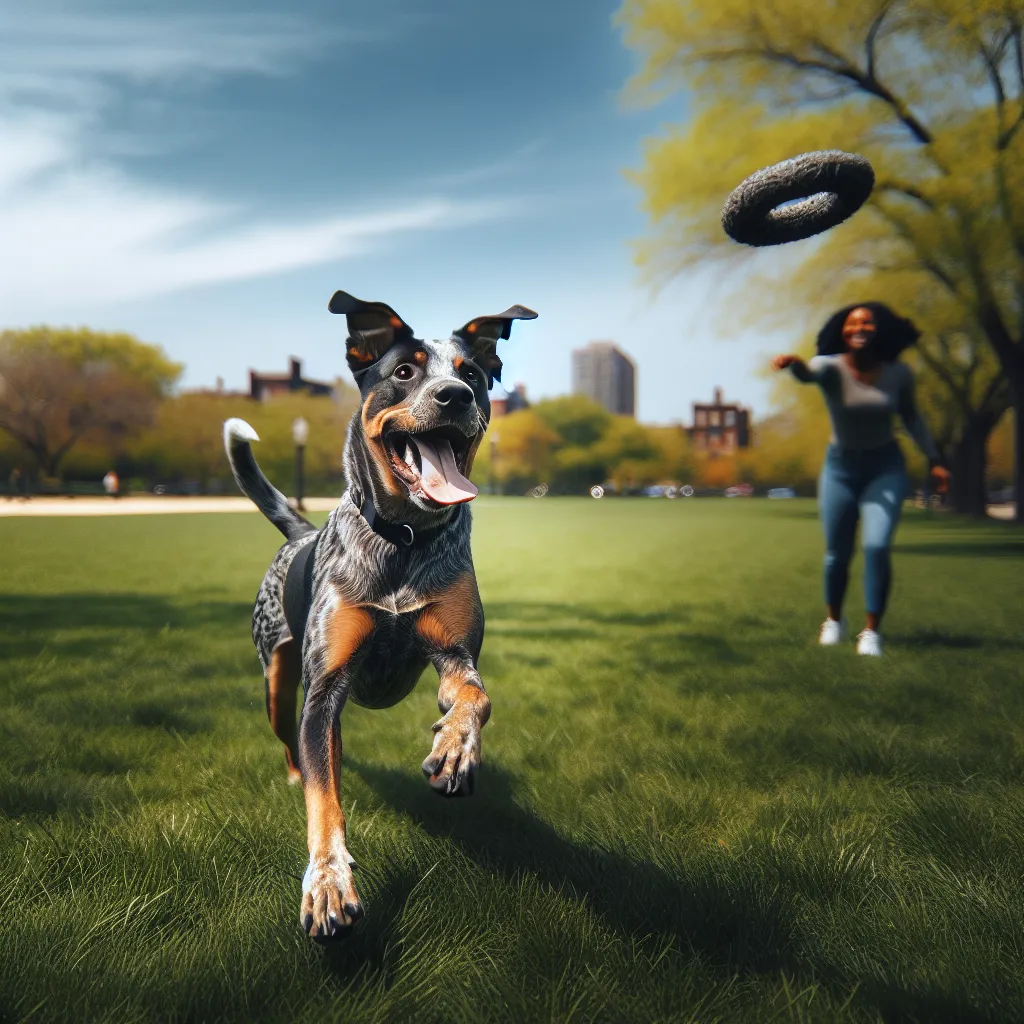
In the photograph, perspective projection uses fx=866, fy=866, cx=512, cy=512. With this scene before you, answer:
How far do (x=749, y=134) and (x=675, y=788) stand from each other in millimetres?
18520

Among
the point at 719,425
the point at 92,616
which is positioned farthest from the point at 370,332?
the point at 719,425

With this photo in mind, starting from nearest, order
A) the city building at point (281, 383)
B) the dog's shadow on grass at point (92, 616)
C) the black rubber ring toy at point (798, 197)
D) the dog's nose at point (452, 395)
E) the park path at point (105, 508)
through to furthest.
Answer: the dog's nose at point (452, 395) < the black rubber ring toy at point (798, 197) < the dog's shadow on grass at point (92, 616) < the park path at point (105, 508) < the city building at point (281, 383)

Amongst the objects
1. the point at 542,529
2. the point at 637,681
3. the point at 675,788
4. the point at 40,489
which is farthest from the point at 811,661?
the point at 40,489

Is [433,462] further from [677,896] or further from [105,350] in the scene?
[105,350]

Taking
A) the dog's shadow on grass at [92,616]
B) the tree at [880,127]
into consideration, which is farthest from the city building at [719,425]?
the dog's shadow on grass at [92,616]

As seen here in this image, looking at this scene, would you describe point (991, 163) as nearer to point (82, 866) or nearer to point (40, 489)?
point (82, 866)

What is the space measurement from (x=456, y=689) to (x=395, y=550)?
49cm

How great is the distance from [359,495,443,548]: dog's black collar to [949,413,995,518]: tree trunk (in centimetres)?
3008

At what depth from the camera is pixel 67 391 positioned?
2020 inches

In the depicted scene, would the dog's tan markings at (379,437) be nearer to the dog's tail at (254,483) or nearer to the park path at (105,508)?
the dog's tail at (254,483)

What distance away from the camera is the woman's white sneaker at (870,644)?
6.44 m

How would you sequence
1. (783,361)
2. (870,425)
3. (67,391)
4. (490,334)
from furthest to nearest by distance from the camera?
1. (67,391)
2. (870,425)
3. (783,361)
4. (490,334)

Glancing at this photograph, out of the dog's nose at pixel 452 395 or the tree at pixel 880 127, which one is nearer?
the dog's nose at pixel 452 395

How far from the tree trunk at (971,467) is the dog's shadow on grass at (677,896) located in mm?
29730
